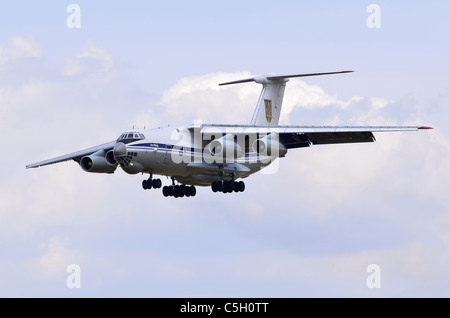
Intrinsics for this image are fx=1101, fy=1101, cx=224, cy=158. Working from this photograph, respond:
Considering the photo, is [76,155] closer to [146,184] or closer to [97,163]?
[97,163]

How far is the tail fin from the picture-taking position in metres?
30.2

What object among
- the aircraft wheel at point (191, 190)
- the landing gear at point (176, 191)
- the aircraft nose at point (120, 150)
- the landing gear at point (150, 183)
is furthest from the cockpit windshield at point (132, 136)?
the aircraft wheel at point (191, 190)

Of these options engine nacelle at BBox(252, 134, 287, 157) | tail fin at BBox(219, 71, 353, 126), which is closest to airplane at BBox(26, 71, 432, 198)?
engine nacelle at BBox(252, 134, 287, 157)

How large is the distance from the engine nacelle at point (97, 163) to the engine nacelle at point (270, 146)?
11.9 feet

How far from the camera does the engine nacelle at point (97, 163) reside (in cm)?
2747

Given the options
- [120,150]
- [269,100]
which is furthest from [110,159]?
[269,100]

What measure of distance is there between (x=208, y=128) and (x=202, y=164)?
960 millimetres

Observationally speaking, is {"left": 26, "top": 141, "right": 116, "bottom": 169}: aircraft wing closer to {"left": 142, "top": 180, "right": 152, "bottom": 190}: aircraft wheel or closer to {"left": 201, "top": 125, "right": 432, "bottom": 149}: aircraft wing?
{"left": 142, "top": 180, "right": 152, "bottom": 190}: aircraft wheel

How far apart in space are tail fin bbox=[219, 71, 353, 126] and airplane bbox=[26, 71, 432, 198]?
1.27 metres
